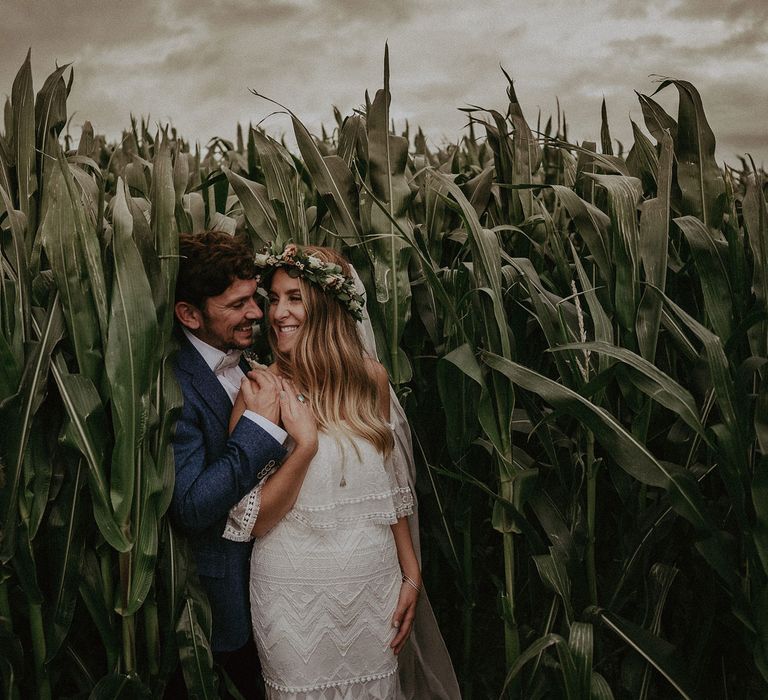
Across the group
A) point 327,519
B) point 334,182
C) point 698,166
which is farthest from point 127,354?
point 698,166

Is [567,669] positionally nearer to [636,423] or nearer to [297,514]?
[636,423]

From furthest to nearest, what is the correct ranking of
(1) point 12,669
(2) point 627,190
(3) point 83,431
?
(2) point 627,190 → (1) point 12,669 → (3) point 83,431

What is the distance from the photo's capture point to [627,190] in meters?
1.83

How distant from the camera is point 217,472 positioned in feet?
5.56

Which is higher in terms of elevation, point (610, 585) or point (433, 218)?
point (433, 218)

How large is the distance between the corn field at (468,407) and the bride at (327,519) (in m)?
0.15

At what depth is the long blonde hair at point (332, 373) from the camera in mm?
1868

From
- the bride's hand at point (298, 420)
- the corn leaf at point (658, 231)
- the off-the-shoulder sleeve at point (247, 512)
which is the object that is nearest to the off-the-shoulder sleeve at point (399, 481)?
the bride's hand at point (298, 420)

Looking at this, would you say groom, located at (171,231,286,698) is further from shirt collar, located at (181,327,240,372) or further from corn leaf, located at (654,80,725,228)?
corn leaf, located at (654,80,725,228)

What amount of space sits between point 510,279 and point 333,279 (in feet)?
1.51

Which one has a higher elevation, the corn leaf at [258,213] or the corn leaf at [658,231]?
the corn leaf at [258,213]

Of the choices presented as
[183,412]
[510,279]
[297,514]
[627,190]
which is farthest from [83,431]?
[627,190]

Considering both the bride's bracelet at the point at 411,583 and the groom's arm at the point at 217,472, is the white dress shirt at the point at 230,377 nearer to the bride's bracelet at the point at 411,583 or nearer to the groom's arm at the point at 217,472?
the groom's arm at the point at 217,472

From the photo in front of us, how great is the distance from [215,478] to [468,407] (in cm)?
65
